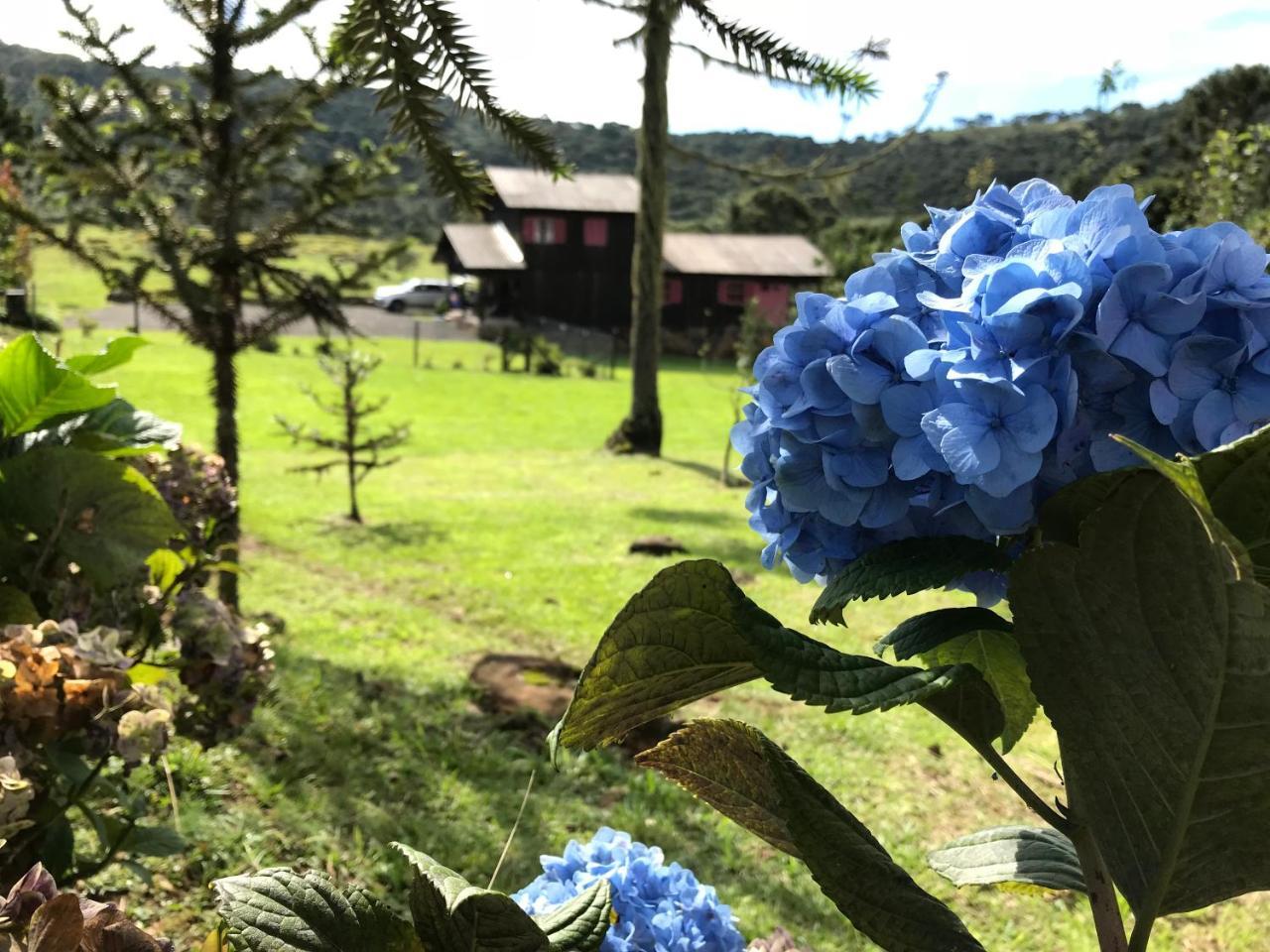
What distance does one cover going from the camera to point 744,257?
33781mm

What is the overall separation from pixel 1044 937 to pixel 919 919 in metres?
2.78

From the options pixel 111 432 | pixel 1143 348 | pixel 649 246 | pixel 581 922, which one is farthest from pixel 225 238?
pixel 649 246

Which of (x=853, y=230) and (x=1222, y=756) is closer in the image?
(x=1222, y=756)

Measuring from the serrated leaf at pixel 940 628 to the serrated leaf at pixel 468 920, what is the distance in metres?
0.35

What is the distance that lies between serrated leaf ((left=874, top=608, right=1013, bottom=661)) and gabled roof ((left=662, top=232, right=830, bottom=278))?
106 ft

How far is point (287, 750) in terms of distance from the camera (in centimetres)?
376

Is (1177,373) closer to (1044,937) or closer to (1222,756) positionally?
(1222,756)

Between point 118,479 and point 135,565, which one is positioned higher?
point 118,479

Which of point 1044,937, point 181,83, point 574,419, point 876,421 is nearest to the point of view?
point 876,421

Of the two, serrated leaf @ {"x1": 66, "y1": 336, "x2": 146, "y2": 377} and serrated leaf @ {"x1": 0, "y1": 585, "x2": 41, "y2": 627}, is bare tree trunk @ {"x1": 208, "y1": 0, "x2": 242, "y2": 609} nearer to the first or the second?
serrated leaf @ {"x1": 66, "y1": 336, "x2": 146, "y2": 377}

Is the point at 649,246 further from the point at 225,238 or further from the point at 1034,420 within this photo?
the point at 1034,420

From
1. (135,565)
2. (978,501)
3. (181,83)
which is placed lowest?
(135,565)

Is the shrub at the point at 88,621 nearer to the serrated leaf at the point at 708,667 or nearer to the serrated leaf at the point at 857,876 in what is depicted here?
the serrated leaf at the point at 708,667

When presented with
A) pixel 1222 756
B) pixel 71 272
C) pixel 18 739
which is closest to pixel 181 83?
pixel 18 739
